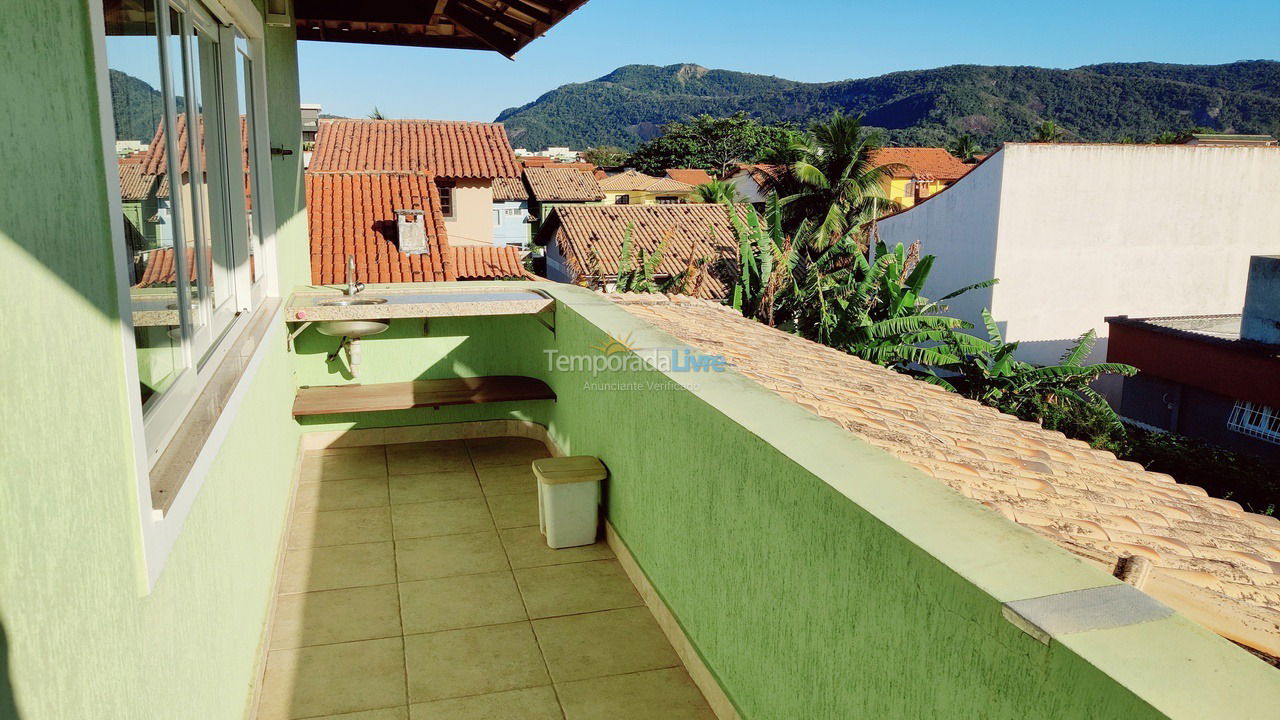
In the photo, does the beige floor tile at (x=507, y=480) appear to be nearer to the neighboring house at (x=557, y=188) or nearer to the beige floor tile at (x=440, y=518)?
the beige floor tile at (x=440, y=518)

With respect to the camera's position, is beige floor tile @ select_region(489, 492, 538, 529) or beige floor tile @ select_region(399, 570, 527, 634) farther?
beige floor tile @ select_region(489, 492, 538, 529)

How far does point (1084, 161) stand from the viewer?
25.0 metres

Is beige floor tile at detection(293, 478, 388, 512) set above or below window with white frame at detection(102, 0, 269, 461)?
below

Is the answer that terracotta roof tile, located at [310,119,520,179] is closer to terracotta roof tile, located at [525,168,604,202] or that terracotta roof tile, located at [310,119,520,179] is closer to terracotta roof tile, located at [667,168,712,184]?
terracotta roof tile, located at [525,168,604,202]

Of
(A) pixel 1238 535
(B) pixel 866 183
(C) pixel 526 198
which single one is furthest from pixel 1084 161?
(C) pixel 526 198

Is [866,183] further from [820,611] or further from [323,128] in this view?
[820,611]

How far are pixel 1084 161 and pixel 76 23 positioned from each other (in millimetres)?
27716

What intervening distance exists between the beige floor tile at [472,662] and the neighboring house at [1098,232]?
922 inches

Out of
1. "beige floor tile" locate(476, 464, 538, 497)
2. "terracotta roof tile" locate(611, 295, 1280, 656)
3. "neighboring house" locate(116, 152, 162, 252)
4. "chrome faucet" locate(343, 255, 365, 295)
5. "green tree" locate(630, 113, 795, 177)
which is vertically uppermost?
"green tree" locate(630, 113, 795, 177)

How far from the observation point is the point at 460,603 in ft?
14.7

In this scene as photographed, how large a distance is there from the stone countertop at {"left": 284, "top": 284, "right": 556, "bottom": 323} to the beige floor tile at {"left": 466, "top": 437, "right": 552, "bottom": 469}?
1.09 metres

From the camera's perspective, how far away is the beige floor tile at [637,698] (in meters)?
3.56

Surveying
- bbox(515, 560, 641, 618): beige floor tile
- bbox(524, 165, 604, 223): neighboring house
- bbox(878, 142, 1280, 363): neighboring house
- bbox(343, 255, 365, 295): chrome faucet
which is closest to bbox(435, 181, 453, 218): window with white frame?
bbox(878, 142, 1280, 363): neighboring house

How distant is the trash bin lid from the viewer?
501 cm
